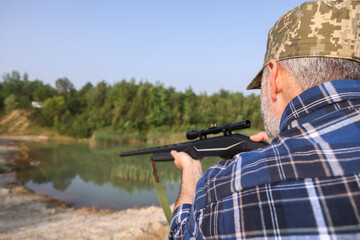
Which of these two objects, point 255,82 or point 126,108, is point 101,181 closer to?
point 255,82

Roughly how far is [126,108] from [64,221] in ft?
77.0

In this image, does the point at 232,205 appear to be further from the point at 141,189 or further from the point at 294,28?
the point at 141,189

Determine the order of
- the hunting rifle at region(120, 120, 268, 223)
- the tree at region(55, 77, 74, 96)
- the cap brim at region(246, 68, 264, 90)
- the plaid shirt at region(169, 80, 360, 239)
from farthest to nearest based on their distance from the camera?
the tree at region(55, 77, 74, 96)
the hunting rifle at region(120, 120, 268, 223)
the cap brim at region(246, 68, 264, 90)
the plaid shirt at region(169, 80, 360, 239)

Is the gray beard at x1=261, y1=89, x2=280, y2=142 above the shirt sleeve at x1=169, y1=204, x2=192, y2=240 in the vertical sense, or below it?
above

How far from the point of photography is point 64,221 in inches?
262

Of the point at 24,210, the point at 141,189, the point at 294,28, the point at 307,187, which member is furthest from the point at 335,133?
the point at 141,189

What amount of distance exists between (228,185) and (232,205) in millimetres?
81

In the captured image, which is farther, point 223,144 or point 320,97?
point 223,144

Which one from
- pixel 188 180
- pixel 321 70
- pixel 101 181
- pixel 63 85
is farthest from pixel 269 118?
pixel 63 85

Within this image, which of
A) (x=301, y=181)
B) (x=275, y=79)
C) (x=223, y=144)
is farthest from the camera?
(x=223, y=144)

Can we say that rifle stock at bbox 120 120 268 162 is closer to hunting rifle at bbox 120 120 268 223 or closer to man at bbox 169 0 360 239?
hunting rifle at bbox 120 120 268 223

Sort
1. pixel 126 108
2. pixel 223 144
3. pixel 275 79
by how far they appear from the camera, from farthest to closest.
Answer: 1. pixel 126 108
2. pixel 223 144
3. pixel 275 79

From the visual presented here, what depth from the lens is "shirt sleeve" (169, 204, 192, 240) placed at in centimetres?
122

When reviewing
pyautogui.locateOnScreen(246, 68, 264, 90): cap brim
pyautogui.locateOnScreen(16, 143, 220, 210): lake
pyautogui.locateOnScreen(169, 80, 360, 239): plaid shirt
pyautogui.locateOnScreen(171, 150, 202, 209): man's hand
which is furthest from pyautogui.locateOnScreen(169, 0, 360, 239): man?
pyautogui.locateOnScreen(16, 143, 220, 210): lake
